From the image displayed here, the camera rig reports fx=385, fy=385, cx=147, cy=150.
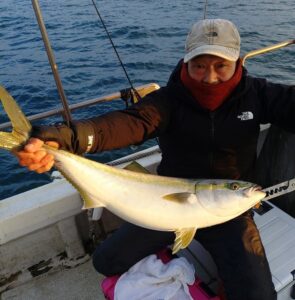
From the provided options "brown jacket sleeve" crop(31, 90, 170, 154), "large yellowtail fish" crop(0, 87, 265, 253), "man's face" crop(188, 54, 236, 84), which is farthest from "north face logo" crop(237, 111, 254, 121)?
"large yellowtail fish" crop(0, 87, 265, 253)

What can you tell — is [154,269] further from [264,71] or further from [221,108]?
[264,71]

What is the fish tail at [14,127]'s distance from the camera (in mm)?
2077

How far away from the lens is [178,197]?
2514mm

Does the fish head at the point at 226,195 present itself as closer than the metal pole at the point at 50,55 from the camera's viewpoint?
Yes

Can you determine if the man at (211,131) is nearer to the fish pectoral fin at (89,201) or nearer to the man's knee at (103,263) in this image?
the man's knee at (103,263)

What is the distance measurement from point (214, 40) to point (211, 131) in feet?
2.31

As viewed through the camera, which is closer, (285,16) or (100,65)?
(100,65)

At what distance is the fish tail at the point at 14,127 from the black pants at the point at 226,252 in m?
1.38

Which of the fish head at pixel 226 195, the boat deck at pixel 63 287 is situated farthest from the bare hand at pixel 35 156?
the boat deck at pixel 63 287

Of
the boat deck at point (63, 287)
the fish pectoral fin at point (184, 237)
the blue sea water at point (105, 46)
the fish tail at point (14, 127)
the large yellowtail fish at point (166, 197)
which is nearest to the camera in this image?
the fish tail at point (14, 127)

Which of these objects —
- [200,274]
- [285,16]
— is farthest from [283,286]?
[285,16]

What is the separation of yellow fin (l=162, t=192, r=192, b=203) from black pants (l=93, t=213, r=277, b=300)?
0.68 meters

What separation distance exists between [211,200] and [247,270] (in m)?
0.66

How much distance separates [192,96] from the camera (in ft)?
10.1
